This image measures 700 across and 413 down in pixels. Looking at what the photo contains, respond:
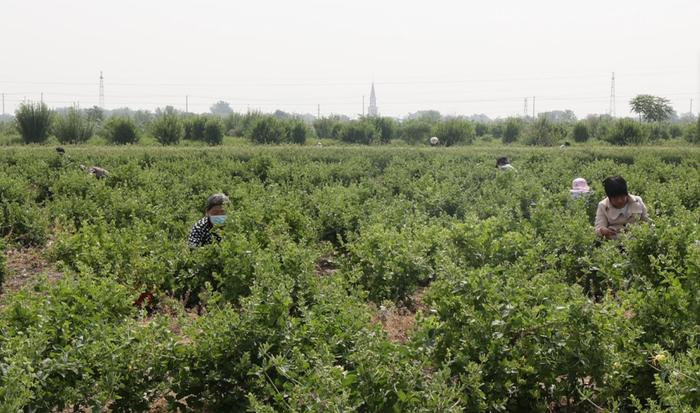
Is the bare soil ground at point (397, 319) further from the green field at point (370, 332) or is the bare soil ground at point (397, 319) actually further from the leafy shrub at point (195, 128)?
the leafy shrub at point (195, 128)

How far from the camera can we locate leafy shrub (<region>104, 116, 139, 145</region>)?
34188 mm

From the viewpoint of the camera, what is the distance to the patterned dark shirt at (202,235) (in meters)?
7.93

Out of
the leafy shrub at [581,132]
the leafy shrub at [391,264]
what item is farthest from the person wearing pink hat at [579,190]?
the leafy shrub at [581,132]

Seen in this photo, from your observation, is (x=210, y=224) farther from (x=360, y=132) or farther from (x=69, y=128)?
(x=360, y=132)

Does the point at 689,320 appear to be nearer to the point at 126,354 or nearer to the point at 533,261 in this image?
the point at 533,261

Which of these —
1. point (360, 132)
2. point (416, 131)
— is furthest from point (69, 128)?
point (416, 131)

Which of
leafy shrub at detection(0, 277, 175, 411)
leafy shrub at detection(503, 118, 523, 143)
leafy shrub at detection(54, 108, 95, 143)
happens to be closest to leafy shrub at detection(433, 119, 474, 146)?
leafy shrub at detection(503, 118, 523, 143)

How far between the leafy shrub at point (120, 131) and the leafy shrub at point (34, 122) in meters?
2.70

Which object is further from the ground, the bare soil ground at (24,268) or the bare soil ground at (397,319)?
the bare soil ground at (397,319)

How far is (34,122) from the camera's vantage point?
32.2 meters

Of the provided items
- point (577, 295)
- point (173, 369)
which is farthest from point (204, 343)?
point (577, 295)

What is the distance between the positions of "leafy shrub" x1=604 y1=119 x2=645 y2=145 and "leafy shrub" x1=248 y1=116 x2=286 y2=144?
56.4 ft

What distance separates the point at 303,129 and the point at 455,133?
8.63 meters

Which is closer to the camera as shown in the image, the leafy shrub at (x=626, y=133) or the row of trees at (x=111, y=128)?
the row of trees at (x=111, y=128)
